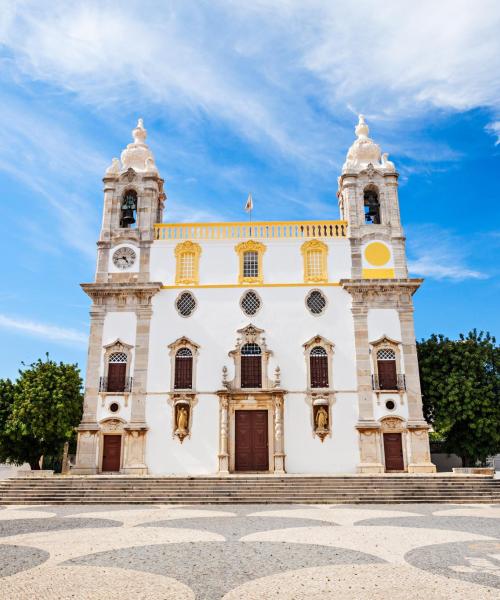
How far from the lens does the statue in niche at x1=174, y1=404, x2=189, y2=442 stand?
22.2 metres

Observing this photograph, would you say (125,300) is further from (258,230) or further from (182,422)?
(258,230)

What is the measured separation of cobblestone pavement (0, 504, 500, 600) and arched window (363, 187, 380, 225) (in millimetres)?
15734

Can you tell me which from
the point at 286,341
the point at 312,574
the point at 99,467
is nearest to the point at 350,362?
the point at 286,341

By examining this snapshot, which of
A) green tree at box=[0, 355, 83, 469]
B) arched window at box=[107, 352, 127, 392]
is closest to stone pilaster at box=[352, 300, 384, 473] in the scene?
arched window at box=[107, 352, 127, 392]

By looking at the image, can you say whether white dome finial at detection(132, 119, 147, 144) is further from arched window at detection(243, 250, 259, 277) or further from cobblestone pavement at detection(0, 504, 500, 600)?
cobblestone pavement at detection(0, 504, 500, 600)

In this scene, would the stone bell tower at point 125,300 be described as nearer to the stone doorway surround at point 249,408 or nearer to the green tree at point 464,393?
the stone doorway surround at point 249,408

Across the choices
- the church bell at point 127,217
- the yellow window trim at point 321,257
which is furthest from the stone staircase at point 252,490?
the church bell at point 127,217

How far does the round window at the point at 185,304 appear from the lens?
79.2 ft

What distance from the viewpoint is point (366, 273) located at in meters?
24.3

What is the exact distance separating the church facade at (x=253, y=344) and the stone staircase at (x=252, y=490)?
3.94 meters

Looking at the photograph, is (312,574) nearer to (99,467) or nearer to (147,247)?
(99,467)

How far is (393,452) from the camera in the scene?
22.0 metres

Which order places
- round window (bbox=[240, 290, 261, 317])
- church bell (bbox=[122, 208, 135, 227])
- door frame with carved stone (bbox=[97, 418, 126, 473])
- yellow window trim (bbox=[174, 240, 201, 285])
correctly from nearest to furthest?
door frame with carved stone (bbox=[97, 418, 126, 473]), round window (bbox=[240, 290, 261, 317]), yellow window trim (bbox=[174, 240, 201, 285]), church bell (bbox=[122, 208, 135, 227])

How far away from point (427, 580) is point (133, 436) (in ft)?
57.1
